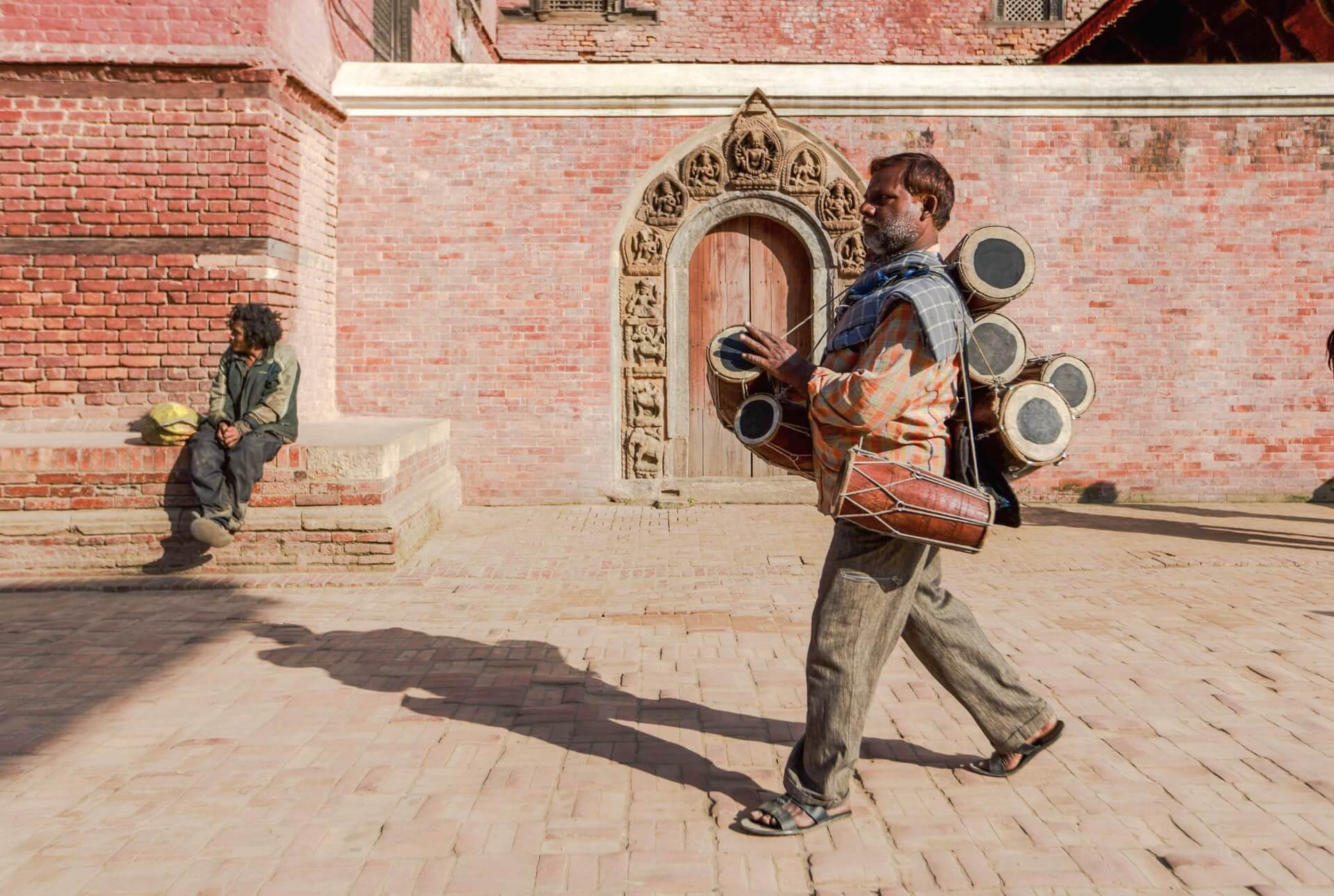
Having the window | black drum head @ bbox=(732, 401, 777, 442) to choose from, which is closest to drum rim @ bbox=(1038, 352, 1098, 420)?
black drum head @ bbox=(732, 401, 777, 442)

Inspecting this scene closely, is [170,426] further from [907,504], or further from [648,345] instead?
[907,504]

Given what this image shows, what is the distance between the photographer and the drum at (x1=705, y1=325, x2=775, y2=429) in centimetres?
340

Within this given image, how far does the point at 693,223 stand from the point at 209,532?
200 inches

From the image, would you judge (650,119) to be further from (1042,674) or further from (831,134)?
(1042,674)

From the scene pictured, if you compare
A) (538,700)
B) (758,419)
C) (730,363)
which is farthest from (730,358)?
(538,700)

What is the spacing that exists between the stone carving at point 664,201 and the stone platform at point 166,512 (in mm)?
3739

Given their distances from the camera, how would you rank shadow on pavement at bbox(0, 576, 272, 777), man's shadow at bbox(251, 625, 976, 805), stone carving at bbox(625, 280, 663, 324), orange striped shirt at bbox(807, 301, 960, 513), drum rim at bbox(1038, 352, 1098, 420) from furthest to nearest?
stone carving at bbox(625, 280, 663, 324), shadow on pavement at bbox(0, 576, 272, 777), man's shadow at bbox(251, 625, 976, 805), drum rim at bbox(1038, 352, 1098, 420), orange striped shirt at bbox(807, 301, 960, 513)

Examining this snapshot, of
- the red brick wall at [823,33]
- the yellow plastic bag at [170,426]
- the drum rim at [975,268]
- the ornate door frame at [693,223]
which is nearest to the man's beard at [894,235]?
the drum rim at [975,268]

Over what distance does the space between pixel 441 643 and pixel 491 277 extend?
4.92 m

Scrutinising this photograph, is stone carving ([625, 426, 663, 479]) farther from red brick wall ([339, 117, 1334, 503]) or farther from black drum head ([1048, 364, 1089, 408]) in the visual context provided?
black drum head ([1048, 364, 1089, 408])

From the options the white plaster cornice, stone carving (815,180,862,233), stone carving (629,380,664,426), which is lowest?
stone carving (629,380,664,426)

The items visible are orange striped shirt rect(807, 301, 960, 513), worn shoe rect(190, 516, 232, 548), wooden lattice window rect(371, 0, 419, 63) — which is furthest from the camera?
wooden lattice window rect(371, 0, 419, 63)

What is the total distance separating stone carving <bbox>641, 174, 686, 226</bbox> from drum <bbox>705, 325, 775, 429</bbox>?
6389 millimetres

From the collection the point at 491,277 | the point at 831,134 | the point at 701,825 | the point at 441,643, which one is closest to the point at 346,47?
the point at 491,277
